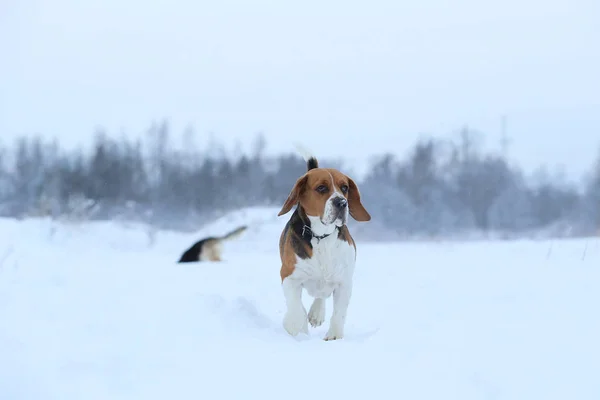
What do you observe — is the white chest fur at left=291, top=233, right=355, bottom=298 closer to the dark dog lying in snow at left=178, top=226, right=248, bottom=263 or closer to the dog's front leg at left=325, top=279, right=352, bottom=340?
the dog's front leg at left=325, top=279, right=352, bottom=340

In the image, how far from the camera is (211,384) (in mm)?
2549

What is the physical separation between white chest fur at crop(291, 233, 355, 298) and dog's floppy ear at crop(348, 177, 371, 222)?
0.27 meters

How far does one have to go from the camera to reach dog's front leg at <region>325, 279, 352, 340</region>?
4.18 m

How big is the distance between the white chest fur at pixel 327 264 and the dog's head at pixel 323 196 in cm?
19

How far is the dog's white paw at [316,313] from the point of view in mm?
5016

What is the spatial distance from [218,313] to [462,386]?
1.80 meters

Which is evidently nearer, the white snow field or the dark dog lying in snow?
the white snow field

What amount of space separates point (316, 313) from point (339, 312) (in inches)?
32.7

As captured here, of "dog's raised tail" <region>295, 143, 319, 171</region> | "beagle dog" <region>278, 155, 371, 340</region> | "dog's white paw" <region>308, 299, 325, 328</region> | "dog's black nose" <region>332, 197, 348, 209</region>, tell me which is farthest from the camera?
"dog's white paw" <region>308, 299, 325, 328</region>

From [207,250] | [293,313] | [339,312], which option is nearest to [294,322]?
[293,313]

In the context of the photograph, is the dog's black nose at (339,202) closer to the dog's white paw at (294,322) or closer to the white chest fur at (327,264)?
the white chest fur at (327,264)

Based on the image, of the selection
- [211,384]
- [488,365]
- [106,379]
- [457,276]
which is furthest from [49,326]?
[457,276]

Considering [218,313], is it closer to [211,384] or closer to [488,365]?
[211,384]

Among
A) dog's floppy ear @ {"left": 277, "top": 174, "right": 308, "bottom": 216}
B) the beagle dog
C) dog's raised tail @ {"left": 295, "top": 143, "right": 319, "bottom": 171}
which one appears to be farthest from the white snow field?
dog's raised tail @ {"left": 295, "top": 143, "right": 319, "bottom": 171}
